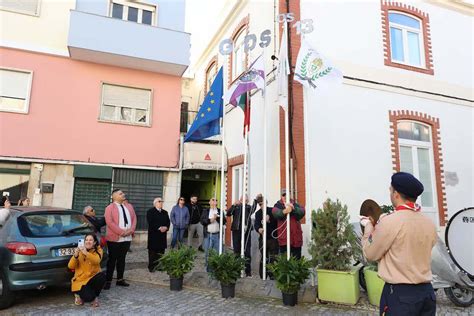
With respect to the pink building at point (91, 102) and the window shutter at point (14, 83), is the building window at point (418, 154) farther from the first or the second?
the window shutter at point (14, 83)

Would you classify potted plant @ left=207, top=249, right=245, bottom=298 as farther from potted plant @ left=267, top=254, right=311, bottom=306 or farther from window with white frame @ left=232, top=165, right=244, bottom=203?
window with white frame @ left=232, top=165, right=244, bottom=203

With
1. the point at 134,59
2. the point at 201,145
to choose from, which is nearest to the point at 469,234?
the point at 201,145

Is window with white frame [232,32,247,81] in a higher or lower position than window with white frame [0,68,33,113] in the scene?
higher

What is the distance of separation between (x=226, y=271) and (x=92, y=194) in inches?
293

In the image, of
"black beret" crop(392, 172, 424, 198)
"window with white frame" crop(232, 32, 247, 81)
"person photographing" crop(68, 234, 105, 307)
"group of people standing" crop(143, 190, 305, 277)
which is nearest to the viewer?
"black beret" crop(392, 172, 424, 198)

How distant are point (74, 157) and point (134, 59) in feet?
12.8

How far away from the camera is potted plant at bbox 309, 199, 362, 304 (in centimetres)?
572

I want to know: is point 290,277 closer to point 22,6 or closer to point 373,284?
point 373,284

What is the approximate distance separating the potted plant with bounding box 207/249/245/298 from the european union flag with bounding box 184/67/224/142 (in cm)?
295

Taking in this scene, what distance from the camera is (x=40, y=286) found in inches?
211

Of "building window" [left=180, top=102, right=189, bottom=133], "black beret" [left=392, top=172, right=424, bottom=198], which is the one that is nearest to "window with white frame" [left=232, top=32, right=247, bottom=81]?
"building window" [left=180, top=102, right=189, bottom=133]

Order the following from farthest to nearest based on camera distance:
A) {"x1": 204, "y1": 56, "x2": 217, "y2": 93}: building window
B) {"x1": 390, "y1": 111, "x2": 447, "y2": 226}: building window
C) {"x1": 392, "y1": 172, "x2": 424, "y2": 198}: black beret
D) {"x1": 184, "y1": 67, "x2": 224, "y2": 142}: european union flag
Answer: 1. {"x1": 204, "y1": 56, "x2": 217, "y2": 93}: building window
2. {"x1": 390, "y1": 111, "x2": 447, "y2": 226}: building window
3. {"x1": 184, "y1": 67, "x2": 224, "y2": 142}: european union flag
4. {"x1": 392, "y1": 172, "x2": 424, "y2": 198}: black beret

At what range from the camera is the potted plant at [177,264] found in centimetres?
661

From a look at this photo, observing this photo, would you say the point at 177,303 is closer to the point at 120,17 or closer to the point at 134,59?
the point at 134,59
